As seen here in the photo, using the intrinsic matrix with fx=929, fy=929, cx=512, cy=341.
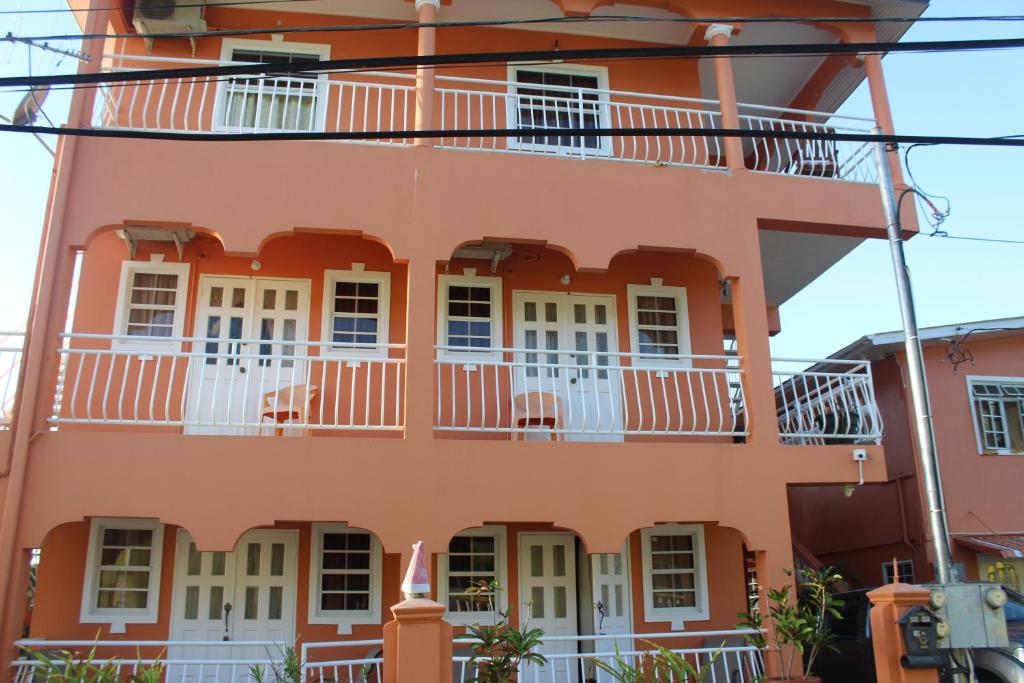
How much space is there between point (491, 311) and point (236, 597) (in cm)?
443

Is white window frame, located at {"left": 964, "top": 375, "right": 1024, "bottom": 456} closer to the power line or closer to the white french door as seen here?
the white french door

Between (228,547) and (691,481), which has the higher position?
(691,481)

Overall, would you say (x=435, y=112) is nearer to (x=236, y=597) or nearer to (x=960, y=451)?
(x=236, y=597)

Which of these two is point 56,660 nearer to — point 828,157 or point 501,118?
point 501,118

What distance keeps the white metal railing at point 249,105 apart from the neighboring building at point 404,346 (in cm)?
5

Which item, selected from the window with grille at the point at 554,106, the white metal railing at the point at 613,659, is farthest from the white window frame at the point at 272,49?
the white metal railing at the point at 613,659

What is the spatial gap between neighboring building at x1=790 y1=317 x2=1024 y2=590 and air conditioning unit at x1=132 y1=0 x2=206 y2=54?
968 cm

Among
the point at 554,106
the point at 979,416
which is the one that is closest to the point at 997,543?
the point at 979,416

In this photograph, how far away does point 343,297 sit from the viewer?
37.0 feet

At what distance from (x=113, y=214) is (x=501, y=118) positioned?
194 inches

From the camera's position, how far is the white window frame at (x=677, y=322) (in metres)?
11.8

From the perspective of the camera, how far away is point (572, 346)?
11.6 meters

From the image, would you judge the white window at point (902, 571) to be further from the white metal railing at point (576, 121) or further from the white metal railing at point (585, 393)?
the white metal railing at point (576, 121)

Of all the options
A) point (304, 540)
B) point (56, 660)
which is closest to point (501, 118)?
→ point (304, 540)
